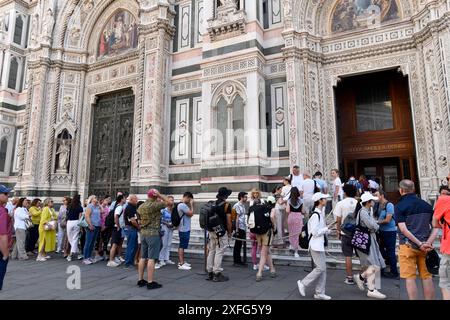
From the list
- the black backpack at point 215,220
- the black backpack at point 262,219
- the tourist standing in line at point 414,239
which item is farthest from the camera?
the black backpack at point 262,219

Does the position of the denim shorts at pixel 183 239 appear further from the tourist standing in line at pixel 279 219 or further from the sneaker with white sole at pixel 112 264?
the tourist standing in line at pixel 279 219

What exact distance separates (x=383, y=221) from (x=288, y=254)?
217 cm

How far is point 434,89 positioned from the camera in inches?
337

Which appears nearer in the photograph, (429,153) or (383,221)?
(383,221)

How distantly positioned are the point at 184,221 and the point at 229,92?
548cm

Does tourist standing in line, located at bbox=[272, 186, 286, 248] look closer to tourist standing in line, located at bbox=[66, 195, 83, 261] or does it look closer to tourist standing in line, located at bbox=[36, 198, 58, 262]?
tourist standing in line, located at bbox=[66, 195, 83, 261]

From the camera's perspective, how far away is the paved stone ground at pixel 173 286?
4383 mm

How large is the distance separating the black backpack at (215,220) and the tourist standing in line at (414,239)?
2.67 m

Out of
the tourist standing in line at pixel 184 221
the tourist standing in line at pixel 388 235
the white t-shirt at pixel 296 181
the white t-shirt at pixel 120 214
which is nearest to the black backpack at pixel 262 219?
the tourist standing in line at pixel 184 221

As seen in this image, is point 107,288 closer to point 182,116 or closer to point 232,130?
point 232,130

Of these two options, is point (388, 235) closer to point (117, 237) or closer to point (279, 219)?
point (279, 219)

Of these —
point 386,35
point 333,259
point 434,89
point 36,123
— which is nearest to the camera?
point 333,259

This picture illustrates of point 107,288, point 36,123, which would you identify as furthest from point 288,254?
point 36,123

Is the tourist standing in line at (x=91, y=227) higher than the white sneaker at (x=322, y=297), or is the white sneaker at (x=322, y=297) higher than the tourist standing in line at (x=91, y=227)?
the tourist standing in line at (x=91, y=227)
